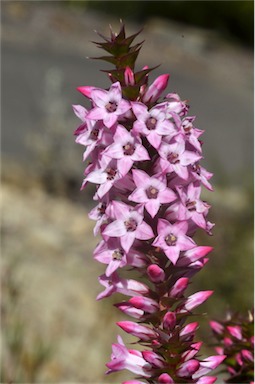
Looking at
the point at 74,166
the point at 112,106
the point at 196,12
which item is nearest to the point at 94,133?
the point at 112,106

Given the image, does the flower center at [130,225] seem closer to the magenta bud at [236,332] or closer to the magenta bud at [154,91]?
the magenta bud at [154,91]

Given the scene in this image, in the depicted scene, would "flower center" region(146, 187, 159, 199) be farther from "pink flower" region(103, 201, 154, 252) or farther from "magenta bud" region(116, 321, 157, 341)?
"magenta bud" region(116, 321, 157, 341)

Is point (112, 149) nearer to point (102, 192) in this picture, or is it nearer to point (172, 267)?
point (102, 192)

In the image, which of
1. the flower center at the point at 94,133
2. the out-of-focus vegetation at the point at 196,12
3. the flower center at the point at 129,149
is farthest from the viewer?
the out-of-focus vegetation at the point at 196,12

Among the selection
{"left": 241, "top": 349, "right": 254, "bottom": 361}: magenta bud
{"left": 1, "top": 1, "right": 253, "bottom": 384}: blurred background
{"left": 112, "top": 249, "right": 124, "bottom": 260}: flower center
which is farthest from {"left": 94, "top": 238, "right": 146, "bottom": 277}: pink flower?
{"left": 241, "top": 349, "right": 254, "bottom": 361}: magenta bud

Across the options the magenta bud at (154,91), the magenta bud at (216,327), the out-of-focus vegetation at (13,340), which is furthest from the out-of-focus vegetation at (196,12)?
the magenta bud at (154,91)

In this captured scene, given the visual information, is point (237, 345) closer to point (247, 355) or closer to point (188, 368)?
point (247, 355)
